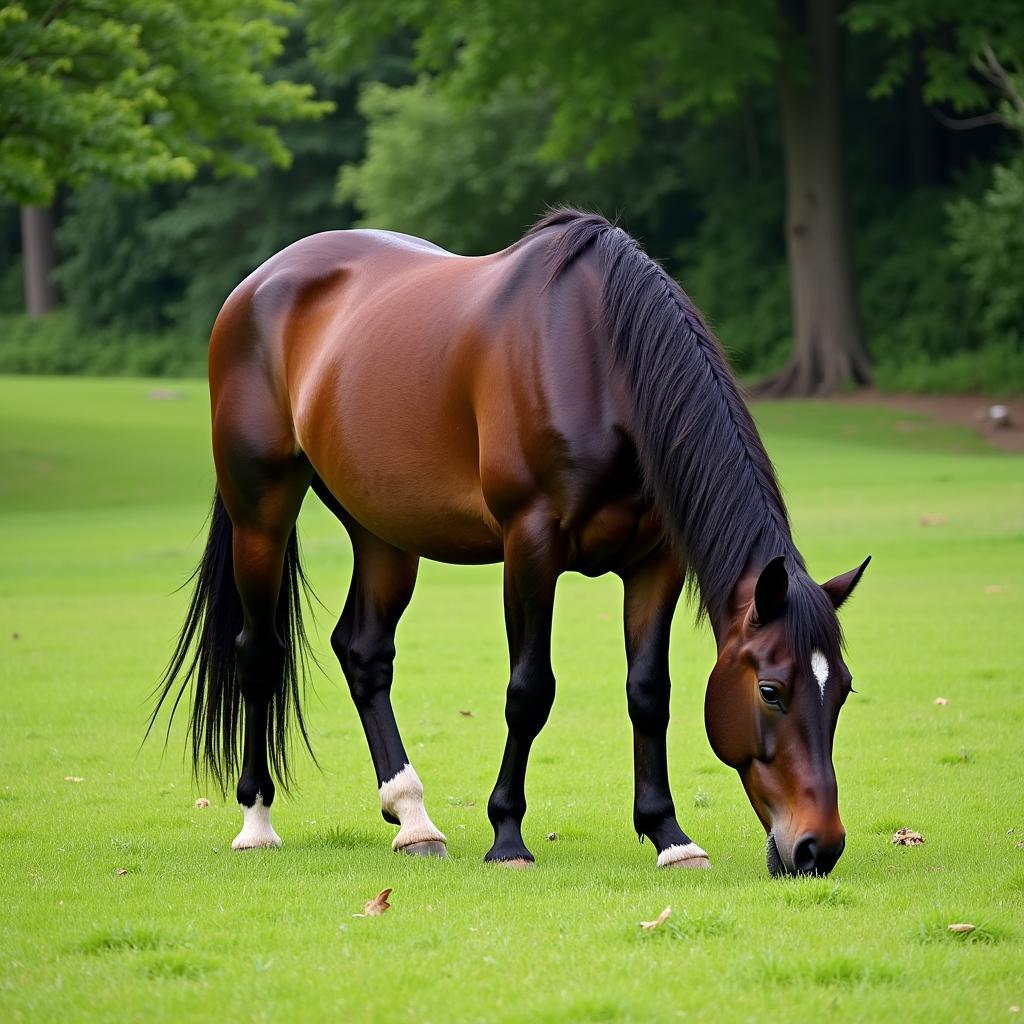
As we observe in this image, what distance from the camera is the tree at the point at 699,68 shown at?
29766mm

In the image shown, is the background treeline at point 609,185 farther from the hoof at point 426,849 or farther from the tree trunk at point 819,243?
the hoof at point 426,849

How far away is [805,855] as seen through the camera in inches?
173

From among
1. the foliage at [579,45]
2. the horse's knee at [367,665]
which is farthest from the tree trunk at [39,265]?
the horse's knee at [367,665]

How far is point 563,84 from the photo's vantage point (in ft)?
106

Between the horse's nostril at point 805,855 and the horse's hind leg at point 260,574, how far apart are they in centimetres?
256

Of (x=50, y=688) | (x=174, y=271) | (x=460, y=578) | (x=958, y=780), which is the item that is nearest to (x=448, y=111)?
(x=174, y=271)

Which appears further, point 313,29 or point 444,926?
point 313,29

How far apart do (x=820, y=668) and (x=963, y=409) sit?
90.1 feet

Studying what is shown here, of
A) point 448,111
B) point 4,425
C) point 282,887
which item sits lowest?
point 4,425

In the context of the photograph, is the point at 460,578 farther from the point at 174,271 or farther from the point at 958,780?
the point at 174,271

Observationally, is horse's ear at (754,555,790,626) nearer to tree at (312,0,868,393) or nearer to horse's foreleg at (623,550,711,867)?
horse's foreleg at (623,550,711,867)

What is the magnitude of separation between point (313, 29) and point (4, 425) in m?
10.8

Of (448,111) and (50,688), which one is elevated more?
(448,111)

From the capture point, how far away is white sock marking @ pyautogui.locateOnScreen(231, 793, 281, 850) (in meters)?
5.71
